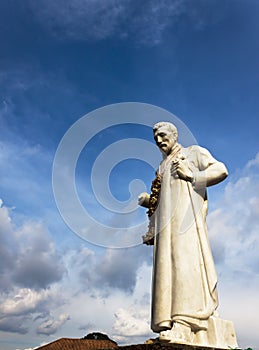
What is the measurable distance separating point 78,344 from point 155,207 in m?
28.5

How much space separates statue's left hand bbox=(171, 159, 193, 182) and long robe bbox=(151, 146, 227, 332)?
0.10 m

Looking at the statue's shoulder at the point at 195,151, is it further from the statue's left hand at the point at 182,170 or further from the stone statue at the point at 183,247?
the statue's left hand at the point at 182,170

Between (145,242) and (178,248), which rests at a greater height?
(145,242)

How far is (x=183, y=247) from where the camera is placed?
8.20 m

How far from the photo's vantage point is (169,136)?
962cm

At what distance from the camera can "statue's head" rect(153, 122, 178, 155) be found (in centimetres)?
959

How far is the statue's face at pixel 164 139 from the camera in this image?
959 centimetres

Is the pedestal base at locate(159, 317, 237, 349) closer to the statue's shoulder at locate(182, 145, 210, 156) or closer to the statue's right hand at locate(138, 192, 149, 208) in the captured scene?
the statue's right hand at locate(138, 192, 149, 208)

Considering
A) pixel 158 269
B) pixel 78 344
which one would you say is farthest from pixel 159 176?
pixel 78 344

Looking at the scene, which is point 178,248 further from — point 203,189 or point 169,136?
point 169,136

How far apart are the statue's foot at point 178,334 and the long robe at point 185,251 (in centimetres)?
16

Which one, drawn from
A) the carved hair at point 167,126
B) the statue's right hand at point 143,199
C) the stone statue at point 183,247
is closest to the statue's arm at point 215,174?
the stone statue at point 183,247

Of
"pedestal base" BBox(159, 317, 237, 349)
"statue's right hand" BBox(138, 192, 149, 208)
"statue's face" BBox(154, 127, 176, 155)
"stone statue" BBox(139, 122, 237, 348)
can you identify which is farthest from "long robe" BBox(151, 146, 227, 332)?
"statue's right hand" BBox(138, 192, 149, 208)

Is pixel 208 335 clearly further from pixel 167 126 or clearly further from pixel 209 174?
pixel 167 126
